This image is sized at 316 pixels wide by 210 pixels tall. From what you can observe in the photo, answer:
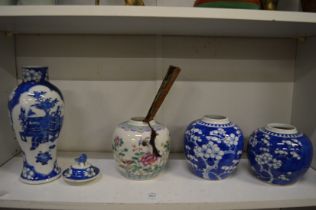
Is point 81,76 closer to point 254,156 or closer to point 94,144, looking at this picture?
point 94,144

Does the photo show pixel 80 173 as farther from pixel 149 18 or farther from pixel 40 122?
pixel 149 18

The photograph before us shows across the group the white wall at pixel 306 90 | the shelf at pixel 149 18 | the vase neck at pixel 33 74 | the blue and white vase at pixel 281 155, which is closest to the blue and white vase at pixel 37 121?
the vase neck at pixel 33 74

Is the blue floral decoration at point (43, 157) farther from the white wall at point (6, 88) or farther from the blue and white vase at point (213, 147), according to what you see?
the blue and white vase at point (213, 147)

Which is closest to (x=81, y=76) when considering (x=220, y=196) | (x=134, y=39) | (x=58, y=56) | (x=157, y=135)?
(x=58, y=56)

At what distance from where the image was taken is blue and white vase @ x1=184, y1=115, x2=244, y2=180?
0.56 meters

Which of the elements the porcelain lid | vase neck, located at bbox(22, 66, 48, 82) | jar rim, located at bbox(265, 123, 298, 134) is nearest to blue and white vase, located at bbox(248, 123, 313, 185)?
jar rim, located at bbox(265, 123, 298, 134)

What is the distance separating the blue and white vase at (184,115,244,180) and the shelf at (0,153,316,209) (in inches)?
1.4

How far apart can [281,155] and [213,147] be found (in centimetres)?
15

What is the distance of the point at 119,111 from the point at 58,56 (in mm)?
241

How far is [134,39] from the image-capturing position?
73 centimetres

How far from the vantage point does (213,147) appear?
1.83ft

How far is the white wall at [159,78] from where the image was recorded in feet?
2.41

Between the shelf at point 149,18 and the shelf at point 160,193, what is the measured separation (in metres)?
0.37

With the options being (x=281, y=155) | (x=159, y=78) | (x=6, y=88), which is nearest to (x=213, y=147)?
(x=281, y=155)
